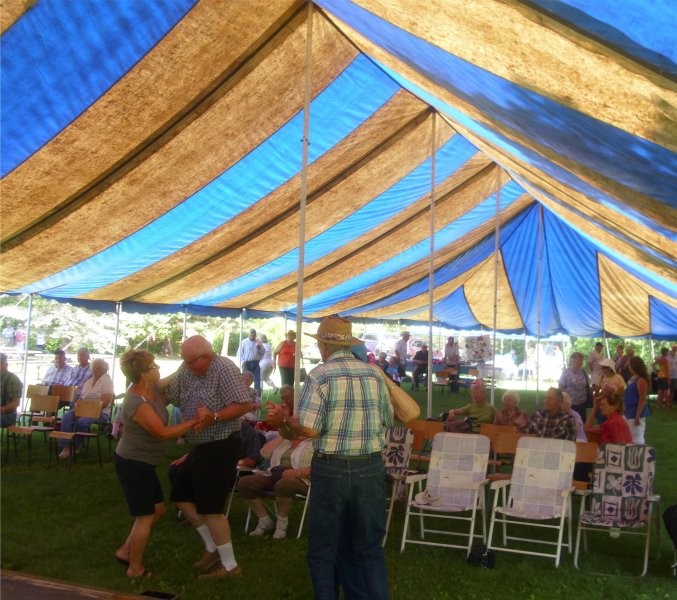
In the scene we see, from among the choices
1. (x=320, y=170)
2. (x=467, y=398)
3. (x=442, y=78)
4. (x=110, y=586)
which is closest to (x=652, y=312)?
(x=467, y=398)

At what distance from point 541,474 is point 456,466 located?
2.06 feet

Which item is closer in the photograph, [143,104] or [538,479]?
[538,479]

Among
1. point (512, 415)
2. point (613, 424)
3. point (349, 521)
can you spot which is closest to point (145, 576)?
point (349, 521)

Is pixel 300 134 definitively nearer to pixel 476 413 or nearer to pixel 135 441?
pixel 476 413

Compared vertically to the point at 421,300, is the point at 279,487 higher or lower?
lower

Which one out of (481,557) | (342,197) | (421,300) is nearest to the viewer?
(481,557)

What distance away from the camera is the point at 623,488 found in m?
5.18

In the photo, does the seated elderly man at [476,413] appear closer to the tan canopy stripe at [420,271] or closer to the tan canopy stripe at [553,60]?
the tan canopy stripe at [553,60]

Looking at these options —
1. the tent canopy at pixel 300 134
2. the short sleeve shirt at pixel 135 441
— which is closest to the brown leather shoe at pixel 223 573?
the short sleeve shirt at pixel 135 441

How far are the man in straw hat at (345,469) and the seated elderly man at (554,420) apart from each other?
3497 mm

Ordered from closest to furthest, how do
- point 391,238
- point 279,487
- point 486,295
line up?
point 279,487 < point 391,238 < point 486,295

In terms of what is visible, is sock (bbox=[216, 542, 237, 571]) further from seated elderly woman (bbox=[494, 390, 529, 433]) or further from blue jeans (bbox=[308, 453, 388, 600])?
seated elderly woman (bbox=[494, 390, 529, 433])

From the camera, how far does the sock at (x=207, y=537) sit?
179 inches

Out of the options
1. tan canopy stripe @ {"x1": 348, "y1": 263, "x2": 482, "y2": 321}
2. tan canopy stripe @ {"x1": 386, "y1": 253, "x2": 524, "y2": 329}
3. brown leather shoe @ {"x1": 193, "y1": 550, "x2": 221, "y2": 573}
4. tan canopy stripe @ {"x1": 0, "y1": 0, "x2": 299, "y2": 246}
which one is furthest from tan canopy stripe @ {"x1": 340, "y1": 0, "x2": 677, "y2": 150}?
tan canopy stripe @ {"x1": 348, "y1": 263, "x2": 482, "y2": 321}
